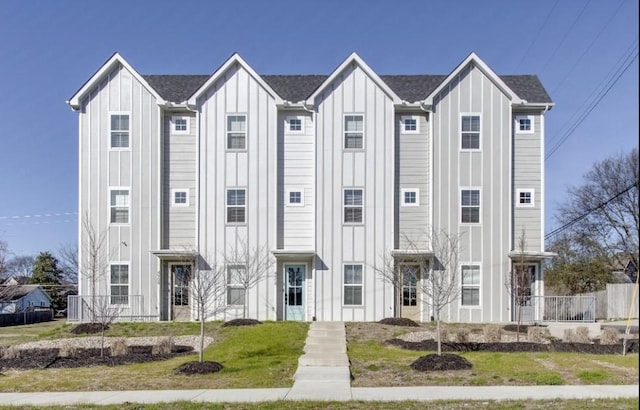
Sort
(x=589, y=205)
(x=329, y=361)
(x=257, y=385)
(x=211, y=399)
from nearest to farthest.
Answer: (x=589, y=205)
(x=211, y=399)
(x=257, y=385)
(x=329, y=361)

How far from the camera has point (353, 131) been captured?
71.2 ft

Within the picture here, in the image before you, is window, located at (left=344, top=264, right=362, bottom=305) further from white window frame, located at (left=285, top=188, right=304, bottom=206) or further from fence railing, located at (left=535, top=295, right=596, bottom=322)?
fence railing, located at (left=535, top=295, right=596, bottom=322)

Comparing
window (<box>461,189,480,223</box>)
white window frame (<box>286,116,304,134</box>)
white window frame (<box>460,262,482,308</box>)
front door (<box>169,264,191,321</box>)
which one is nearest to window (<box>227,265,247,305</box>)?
front door (<box>169,264,191,321</box>)

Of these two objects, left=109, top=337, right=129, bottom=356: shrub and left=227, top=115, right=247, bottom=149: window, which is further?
left=227, top=115, right=247, bottom=149: window

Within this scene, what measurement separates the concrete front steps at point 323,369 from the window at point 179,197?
778 cm

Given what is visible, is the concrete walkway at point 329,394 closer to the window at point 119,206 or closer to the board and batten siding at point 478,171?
the board and batten siding at point 478,171

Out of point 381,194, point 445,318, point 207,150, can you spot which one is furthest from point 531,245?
point 207,150

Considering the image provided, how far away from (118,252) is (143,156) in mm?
4012

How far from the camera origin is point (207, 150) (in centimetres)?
2195

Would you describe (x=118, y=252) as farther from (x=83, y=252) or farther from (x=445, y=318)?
(x=445, y=318)

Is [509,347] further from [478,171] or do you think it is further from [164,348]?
[164,348]

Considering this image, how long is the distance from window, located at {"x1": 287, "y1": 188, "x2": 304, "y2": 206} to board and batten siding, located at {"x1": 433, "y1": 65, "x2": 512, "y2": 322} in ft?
17.4

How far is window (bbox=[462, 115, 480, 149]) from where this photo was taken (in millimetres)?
21812

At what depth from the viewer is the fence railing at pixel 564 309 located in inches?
768
